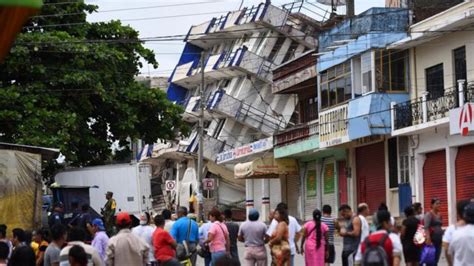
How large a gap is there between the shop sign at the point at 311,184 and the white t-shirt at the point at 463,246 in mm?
36275

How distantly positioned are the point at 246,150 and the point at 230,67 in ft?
25.4

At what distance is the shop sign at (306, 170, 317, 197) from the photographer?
4972 centimetres

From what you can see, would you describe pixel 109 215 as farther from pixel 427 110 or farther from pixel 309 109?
pixel 309 109

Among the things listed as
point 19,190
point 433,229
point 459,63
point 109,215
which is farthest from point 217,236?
point 459,63

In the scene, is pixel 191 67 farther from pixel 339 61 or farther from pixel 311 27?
pixel 339 61

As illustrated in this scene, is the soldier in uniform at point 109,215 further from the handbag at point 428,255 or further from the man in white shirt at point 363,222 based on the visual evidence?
the handbag at point 428,255

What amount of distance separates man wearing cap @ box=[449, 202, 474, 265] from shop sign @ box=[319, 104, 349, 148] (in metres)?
27.7

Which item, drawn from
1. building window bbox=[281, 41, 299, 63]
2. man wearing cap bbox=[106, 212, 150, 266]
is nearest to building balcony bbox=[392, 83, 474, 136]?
man wearing cap bbox=[106, 212, 150, 266]

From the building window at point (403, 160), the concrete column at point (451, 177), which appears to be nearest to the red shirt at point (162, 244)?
the concrete column at point (451, 177)

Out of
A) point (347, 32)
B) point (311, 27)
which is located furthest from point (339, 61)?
point (311, 27)

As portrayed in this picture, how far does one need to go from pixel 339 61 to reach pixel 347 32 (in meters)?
1.27

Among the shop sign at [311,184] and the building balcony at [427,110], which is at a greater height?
the building balcony at [427,110]

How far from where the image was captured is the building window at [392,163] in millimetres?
40000

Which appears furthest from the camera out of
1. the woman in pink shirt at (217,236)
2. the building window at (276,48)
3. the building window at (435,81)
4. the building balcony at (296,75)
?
the building window at (276,48)
